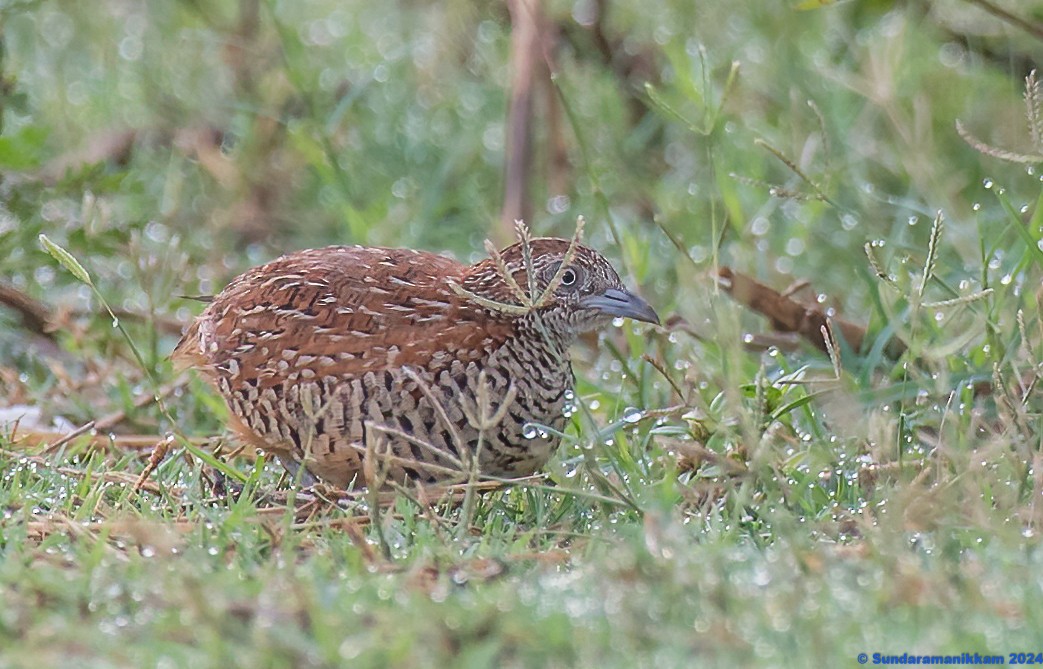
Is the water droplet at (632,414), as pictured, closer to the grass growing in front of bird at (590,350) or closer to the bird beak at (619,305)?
the grass growing in front of bird at (590,350)

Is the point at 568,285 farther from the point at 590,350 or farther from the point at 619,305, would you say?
the point at 590,350

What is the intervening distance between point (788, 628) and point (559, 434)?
1201mm

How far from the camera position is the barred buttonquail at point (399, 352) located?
13.4ft

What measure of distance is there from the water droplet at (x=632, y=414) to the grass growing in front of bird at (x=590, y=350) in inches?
2.1

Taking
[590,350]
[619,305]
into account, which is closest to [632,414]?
[619,305]

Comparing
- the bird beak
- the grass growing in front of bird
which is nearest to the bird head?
the bird beak

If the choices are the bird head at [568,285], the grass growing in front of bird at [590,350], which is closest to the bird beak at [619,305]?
the bird head at [568,285]

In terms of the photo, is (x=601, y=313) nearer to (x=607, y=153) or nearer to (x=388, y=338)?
(x=388, y=338)

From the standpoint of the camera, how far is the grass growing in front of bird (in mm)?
2941

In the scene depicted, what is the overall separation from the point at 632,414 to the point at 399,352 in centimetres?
71

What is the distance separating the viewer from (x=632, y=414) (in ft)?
14.5

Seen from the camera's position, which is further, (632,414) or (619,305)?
(619,305)

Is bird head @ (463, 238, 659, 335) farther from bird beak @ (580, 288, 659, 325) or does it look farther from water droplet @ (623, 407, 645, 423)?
water droplet @ (623, 407, 645, 423)

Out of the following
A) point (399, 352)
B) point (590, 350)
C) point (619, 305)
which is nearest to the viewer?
point (399, 352)
